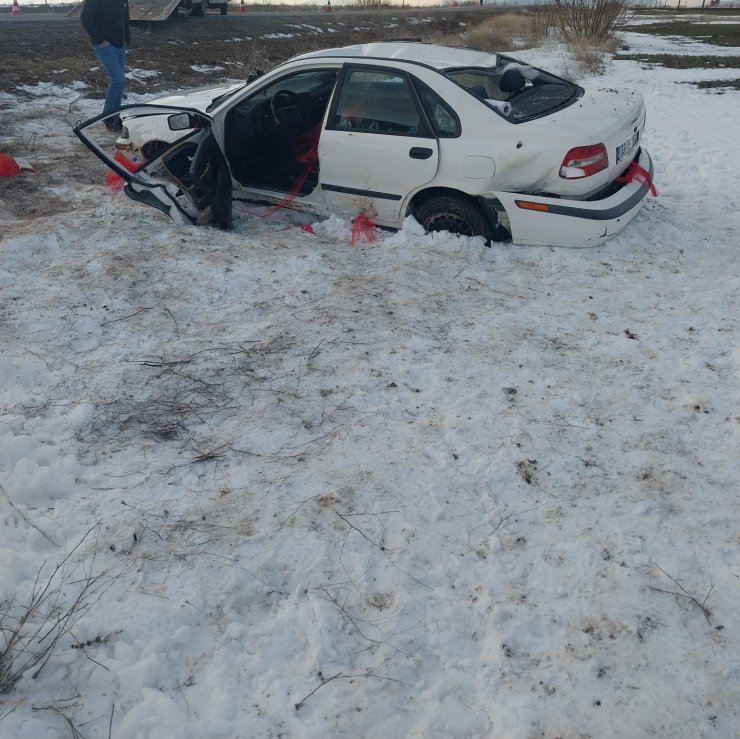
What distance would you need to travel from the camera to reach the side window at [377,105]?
16.4 ft

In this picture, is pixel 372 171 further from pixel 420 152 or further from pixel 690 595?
pixel 690 595

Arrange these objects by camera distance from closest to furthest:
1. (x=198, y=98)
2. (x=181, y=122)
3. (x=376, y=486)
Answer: (x=376, y=486)
(x=181, y=122)
(x=198, y=98)

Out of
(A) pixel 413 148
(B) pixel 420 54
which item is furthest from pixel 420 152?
(B) pixel 420 54

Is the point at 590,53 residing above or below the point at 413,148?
below

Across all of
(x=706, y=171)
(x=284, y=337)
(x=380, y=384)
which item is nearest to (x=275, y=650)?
(x=380, y=384)

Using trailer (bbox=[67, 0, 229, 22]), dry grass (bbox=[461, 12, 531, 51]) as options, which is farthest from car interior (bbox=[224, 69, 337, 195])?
trailer (bbox=[67, 0, 229, 22])

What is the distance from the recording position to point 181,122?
A: 5535mm

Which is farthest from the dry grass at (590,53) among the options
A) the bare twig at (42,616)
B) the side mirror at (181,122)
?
the bare twig at (42,616)

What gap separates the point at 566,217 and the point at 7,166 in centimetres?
584

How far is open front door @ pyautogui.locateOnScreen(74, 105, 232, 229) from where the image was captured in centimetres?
532

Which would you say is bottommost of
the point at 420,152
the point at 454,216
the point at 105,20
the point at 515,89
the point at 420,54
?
the point at 454,216

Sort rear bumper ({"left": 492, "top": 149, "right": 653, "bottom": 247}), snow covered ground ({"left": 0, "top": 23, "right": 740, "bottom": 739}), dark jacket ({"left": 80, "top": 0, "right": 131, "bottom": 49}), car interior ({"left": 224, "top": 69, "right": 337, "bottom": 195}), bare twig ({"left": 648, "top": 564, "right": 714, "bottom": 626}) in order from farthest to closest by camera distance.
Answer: dark jacket ({"left": 80, "top": 0, "right": 131, "bottom": 49})
car interior ({"left": 224, "top": 69, "right": 337, "bottom": 195})
rear bumper ({"left": 492, "top": 149, "right": 653, "bottom": 247})
bare twig ({"left": 648, "top": 564, "right": 714, "bottom": 626})
snow covered ground ({"left": 0, "top": 23, "right": 740, "bottom": 739})

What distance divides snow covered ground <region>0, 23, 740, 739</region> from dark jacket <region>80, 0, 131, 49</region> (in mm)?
4838

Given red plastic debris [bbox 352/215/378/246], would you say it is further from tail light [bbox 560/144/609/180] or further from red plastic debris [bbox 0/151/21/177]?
red plastic debris [bbox 0/151/21/177]
